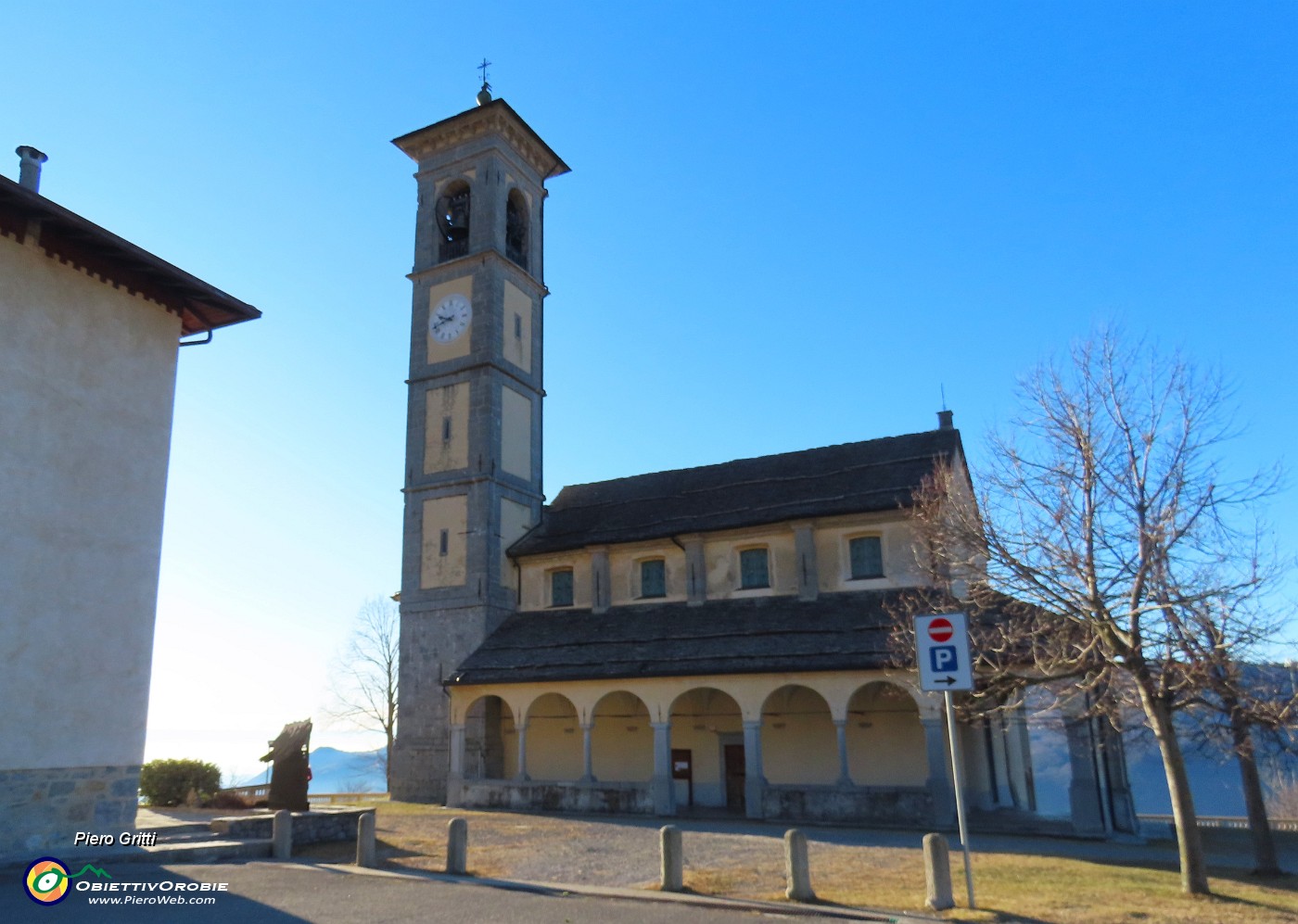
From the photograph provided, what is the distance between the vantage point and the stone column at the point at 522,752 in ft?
85.0

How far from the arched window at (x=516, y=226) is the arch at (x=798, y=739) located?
18.9 metres

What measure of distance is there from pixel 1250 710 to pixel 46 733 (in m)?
16.9

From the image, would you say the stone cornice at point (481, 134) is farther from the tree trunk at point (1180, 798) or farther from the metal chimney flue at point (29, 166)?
the tree trunk at point (1180, 798)

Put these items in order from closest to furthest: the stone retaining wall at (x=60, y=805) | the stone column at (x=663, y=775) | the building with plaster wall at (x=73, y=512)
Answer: the stone retaining wall at (x=60, y=805) → the building with plaster wall at (x=73, y=512) → the stone column at (x=663, y=775)

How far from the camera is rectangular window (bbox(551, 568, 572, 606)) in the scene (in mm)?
30234

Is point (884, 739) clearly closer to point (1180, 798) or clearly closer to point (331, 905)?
point (1180, 798)

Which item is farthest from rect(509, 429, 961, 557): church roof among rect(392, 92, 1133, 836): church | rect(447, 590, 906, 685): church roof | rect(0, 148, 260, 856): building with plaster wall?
rect(0, 148, 260, 856): building with plaster wall

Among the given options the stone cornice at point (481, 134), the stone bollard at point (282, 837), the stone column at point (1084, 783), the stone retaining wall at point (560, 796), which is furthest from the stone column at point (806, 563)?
the stone cornice at point (481, 134)

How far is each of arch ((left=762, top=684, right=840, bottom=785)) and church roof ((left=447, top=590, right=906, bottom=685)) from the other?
5.77 ft

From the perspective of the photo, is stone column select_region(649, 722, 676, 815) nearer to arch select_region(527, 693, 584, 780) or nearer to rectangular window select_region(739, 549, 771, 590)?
arch select_region(527, 693, 584, 780)


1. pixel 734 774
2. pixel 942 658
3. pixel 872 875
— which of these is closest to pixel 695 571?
pixel 734 774

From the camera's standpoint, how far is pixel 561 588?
3045 cm

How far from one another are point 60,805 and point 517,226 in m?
26.0

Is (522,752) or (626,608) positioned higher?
(626,608)
